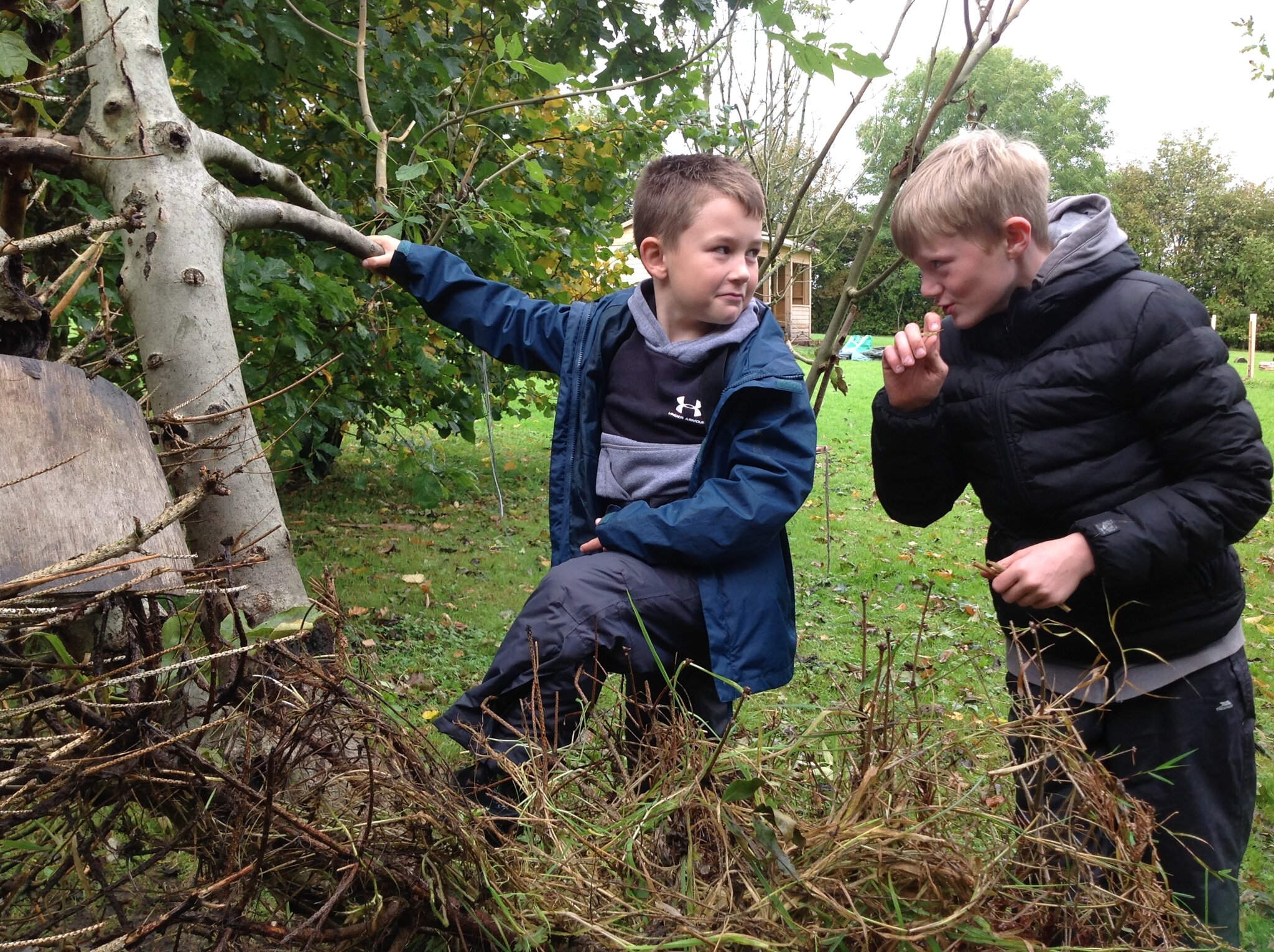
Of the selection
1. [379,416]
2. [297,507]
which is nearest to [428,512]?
[297,507]

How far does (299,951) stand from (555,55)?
418 centimetres

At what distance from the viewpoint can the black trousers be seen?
191 centimetres

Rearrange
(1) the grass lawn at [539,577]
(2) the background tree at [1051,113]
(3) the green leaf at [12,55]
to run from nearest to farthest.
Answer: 1. (3) the green leaf at [12,55]
2. (1) the grass lawn at [539,577]
3. (2) the background tree at [1051,113]

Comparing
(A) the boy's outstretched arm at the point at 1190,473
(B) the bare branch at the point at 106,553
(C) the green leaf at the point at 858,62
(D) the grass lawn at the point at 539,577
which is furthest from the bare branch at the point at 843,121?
(B) the bare branch at the point at 106,553

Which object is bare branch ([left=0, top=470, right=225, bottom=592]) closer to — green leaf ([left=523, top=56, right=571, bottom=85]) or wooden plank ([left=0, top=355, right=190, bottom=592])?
wooden plank ([left=0, top=355, right=190, bottom=592])

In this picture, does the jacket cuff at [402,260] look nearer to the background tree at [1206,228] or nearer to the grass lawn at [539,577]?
the grass lawn at [539,577]

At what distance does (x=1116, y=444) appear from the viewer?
6.49 ft

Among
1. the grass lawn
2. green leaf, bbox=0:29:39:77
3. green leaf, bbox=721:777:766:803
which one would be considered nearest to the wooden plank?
the grass lawn

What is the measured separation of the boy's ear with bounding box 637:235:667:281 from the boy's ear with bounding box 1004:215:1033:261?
0.81 meters

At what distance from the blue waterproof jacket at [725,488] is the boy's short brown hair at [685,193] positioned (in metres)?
0.21

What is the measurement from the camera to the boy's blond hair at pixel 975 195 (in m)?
2.02

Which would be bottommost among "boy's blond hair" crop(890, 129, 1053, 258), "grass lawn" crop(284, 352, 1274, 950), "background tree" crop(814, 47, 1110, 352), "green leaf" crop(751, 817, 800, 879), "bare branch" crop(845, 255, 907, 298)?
"grass lawn" crop(284, 352, 1274, 950)

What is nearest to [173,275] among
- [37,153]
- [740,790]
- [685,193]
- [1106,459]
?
[37,153]

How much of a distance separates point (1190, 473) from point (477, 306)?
173cm
